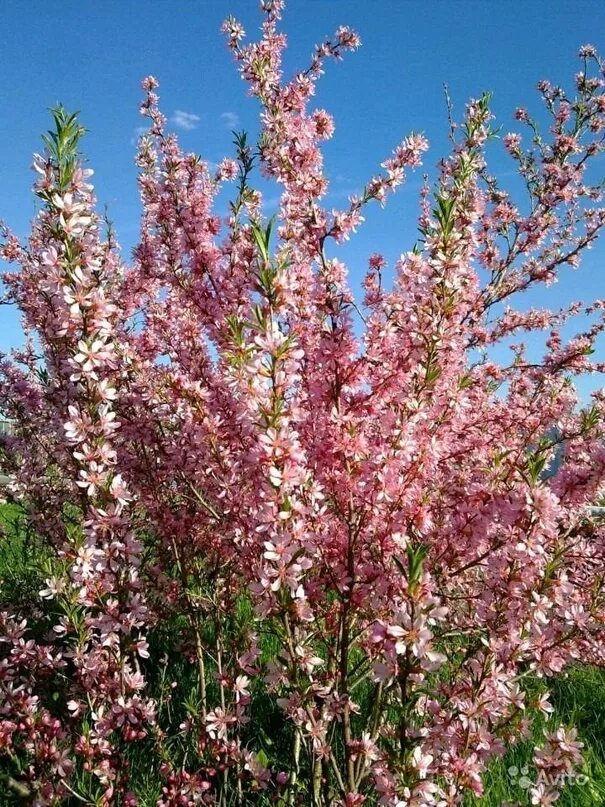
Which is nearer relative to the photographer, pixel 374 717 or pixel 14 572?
pixel 374 717

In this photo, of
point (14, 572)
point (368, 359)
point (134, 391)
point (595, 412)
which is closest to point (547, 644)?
point (595, 412)

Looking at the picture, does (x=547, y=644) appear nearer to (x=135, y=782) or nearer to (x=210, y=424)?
(x=210, y=424)

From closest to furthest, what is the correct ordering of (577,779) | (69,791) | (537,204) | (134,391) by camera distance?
(69,791)
(577,779)
(134,391)
(537,204)

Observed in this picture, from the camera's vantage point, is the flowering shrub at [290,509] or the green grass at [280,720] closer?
the flowering shrub at [290,509]

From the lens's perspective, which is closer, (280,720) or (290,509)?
(290,509)

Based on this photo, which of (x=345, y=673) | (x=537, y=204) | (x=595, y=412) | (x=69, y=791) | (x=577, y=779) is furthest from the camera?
(x=537, y=204)

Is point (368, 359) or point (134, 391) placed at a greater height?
point (134, 391)

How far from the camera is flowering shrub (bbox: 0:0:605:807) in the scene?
2500 mm

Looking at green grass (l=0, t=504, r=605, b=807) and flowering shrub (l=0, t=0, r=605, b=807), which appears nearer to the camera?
flowering shrub (l=0, t=0, r=605, b=807)

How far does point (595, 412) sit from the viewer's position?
3.41 m

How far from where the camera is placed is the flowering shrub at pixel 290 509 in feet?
8.20

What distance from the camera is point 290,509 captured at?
2350mm

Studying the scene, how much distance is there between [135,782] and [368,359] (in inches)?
114

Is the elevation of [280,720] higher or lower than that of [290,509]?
lower
